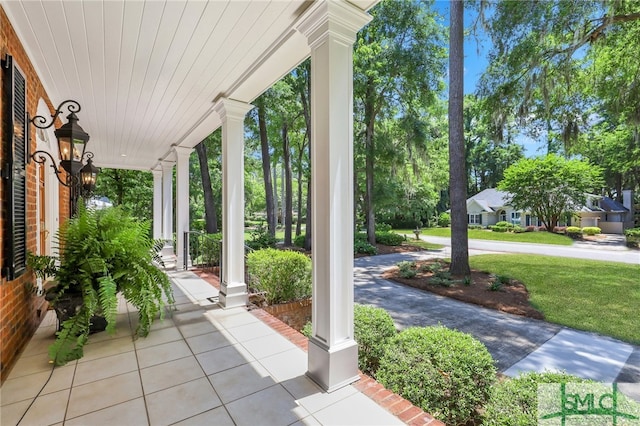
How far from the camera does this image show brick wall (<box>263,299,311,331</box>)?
12.5 feet

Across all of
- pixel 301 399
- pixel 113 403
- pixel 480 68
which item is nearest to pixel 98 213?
pixel 113 403

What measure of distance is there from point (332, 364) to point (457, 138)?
616cm

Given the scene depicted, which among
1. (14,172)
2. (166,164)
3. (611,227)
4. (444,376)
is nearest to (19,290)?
(14,172)

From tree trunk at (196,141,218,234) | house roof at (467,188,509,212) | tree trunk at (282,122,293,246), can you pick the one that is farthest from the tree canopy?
tree trunk at (196,141,218,234)

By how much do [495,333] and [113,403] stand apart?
14.6ft

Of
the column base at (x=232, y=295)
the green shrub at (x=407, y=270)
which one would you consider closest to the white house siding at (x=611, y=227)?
the green shrub at (x=407, y=270)

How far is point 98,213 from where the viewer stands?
3.00 meters

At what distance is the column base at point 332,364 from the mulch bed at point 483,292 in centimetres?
419

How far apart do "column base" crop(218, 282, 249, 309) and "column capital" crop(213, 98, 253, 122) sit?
7.00 ft

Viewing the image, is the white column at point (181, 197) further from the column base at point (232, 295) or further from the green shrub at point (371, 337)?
the green shrub at point (371, 337)

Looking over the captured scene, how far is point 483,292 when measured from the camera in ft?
19.4

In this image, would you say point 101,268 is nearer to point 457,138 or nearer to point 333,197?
point 333,197

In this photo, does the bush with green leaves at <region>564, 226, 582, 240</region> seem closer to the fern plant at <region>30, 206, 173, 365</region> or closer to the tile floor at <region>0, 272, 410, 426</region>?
the tile floor at <region>0, 272, 410, 426</region>

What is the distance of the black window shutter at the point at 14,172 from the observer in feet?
6.98
